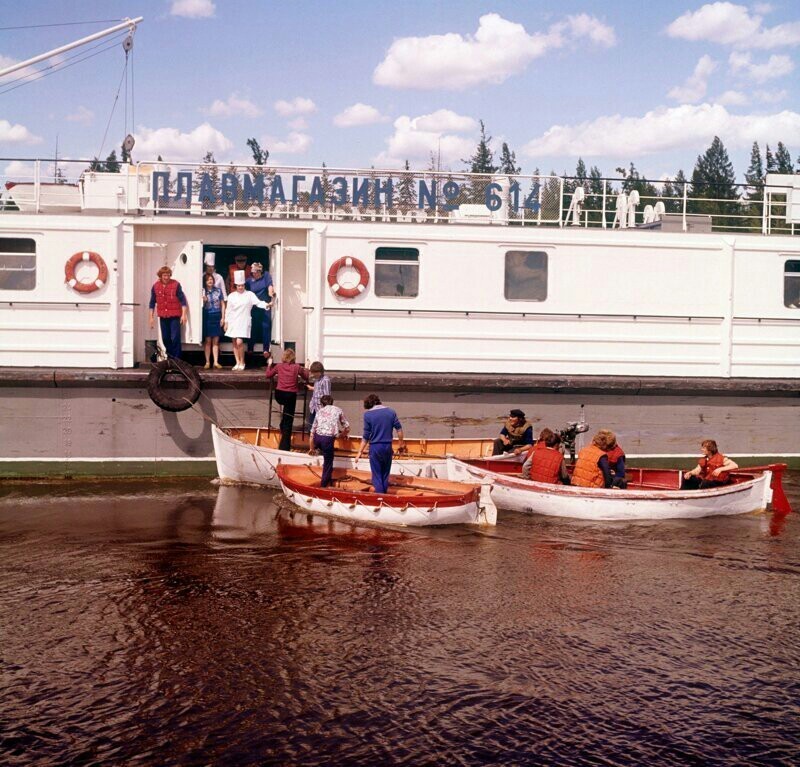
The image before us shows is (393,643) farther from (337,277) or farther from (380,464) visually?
(337,277)

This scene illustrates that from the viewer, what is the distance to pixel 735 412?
17.6m

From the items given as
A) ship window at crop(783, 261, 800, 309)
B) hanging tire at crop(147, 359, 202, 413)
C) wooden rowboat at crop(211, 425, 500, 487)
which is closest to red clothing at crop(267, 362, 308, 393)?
wooden rowboat at crop(211, 425, 500, 487)

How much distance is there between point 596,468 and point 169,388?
6759 millimetres

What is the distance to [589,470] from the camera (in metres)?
15.0

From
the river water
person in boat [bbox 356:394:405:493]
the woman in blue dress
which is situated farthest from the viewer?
the woman in blue dress

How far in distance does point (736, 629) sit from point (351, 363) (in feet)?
29.3

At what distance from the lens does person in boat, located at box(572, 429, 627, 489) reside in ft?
48.7

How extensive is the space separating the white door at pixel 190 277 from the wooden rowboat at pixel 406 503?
147 inches

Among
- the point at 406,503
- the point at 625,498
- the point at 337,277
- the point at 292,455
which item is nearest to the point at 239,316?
the point at 337,277

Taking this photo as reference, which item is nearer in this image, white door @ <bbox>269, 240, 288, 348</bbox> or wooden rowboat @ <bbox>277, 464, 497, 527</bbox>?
wooden rowboat @ <bbox>277, 464, 497, 527</bbox>

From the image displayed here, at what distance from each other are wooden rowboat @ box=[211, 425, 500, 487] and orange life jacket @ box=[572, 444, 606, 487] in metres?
2.01

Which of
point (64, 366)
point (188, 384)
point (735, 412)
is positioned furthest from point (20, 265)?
point (735, 412)

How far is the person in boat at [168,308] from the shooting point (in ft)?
55.5

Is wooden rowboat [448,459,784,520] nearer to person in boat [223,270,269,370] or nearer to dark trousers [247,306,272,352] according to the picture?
person in boat [223,270,269,370]
